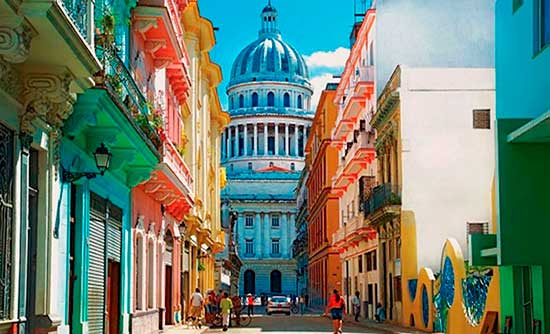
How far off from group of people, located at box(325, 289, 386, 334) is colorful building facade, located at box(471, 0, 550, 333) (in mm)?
13067

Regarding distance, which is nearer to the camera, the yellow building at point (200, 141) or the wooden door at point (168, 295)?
the wooden door at point (168, 295)

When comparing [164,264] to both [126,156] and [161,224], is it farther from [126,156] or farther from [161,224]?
[126,156]

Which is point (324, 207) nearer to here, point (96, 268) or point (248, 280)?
A: point (96, 268)

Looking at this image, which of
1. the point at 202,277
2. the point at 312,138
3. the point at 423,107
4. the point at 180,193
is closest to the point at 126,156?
the point at 180,193

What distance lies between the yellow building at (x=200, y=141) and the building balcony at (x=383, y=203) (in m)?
6.76

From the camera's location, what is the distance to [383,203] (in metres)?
37.1

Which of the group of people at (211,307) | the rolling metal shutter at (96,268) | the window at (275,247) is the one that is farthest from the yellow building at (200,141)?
the window at (275,247)

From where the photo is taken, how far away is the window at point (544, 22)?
14.0m

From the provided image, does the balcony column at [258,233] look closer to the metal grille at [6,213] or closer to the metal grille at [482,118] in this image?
the metal grille at [482,118]

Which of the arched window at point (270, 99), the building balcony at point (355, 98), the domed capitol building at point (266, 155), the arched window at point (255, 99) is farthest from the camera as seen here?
the arched window at point (255, 99)

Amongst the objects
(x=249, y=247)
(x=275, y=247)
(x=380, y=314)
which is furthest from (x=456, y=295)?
(x=275, y=247)

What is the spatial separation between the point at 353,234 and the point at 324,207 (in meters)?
17.5

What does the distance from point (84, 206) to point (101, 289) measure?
2773 mm

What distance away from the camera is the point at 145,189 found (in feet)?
80.5
